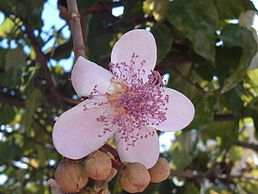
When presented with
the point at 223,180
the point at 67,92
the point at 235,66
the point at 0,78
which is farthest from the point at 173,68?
the point at 223,180

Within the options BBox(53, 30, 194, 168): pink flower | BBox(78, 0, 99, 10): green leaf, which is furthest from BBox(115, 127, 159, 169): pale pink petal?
BBox(78, 0, 99, 10): green leaf

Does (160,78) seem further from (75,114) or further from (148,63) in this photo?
(75,114)

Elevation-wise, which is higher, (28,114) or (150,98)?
(150,98)

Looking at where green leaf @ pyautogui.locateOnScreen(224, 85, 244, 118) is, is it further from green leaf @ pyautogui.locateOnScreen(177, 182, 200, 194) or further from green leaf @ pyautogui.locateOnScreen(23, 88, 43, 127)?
green leaf @ pyautogui.locateOnScreen(23, 88, 43, 127)

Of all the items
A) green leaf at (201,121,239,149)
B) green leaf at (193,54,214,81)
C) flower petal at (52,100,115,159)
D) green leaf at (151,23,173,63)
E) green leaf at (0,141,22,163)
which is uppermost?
flower petal at (52,100,115,159)

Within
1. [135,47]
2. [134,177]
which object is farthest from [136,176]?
[135,47]

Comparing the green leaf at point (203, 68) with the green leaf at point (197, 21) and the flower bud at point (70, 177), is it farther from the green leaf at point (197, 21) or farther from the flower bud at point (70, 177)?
the flower bud at point (70, 177)

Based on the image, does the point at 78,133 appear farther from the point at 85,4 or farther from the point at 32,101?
the point at 32,101
